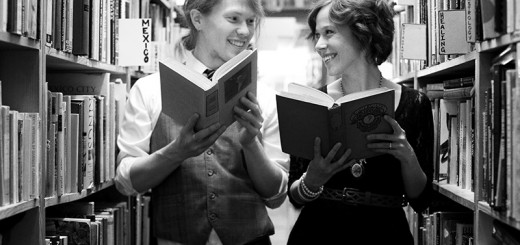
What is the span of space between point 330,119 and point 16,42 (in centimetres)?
78

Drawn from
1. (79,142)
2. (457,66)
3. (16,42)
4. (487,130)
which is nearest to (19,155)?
(16,42)

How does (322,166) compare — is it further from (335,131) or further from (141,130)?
(141,130)

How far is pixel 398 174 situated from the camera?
1.77 metres

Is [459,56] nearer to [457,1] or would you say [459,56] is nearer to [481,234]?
[457,1]

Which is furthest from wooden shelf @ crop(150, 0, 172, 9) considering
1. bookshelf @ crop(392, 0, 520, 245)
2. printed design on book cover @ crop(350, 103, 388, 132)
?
printed design on book cover @ crop(350, 103, 388, 132)

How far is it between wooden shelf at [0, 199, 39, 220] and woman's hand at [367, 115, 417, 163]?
87cm

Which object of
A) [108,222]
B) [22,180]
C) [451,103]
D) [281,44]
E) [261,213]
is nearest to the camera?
[22,180]

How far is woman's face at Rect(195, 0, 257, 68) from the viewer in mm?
1709

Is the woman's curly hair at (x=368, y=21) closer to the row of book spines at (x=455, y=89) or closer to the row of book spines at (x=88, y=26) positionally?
the row of book spines at (x=455, y=89)

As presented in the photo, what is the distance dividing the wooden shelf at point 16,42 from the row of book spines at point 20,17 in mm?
12

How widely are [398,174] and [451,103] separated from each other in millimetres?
478

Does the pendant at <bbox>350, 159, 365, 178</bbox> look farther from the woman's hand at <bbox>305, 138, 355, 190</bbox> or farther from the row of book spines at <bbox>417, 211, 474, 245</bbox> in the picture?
the row of book spines at <bbox>417, 211, 474, 245</bbox>

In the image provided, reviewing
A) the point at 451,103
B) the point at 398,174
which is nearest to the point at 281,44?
the point at 451,103

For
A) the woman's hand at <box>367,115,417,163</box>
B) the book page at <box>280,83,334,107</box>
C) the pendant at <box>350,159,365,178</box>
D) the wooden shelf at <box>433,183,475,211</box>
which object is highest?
the book page at <box>280,83,334,107</box>
